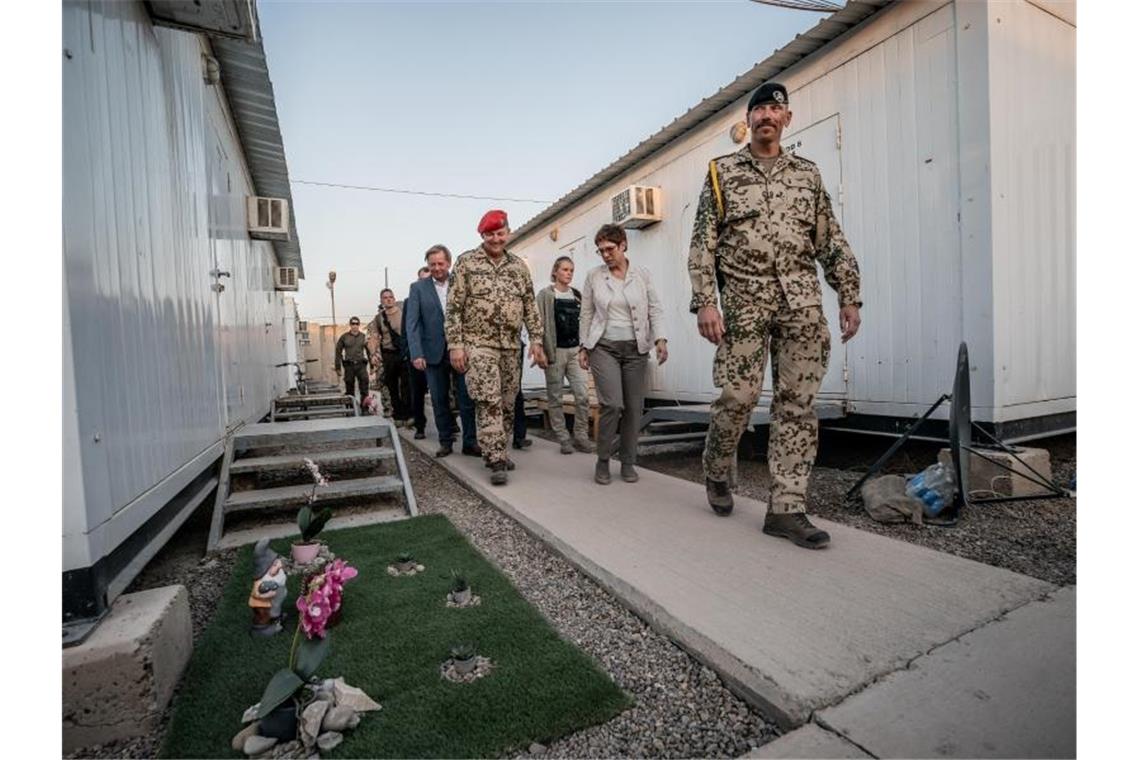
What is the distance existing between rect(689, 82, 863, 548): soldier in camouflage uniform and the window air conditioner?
34.3 ft

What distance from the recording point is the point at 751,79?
5.13 meters

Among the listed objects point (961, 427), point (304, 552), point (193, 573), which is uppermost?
point (961, 427)

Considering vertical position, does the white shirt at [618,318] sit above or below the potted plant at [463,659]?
above

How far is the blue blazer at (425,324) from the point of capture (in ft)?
16.4

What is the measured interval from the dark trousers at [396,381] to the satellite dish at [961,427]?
577cm

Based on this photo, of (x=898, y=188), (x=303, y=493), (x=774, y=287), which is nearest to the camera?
(x=774, y=287)

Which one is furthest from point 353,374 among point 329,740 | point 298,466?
point 329,740

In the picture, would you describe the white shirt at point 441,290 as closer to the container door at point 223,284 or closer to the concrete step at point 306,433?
the concrete step at point 306,433

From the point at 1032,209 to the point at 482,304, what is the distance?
3.93 m

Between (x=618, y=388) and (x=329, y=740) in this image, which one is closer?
(x=329, y=740)

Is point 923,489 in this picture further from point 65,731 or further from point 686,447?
point 65,731

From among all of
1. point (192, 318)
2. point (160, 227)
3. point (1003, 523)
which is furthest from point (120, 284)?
point (1003, 523)

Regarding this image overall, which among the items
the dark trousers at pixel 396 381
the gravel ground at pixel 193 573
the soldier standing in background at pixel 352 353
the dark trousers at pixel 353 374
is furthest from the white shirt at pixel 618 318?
the dark trousers at pixel 353 374

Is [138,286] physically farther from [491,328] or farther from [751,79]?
[751,79]
